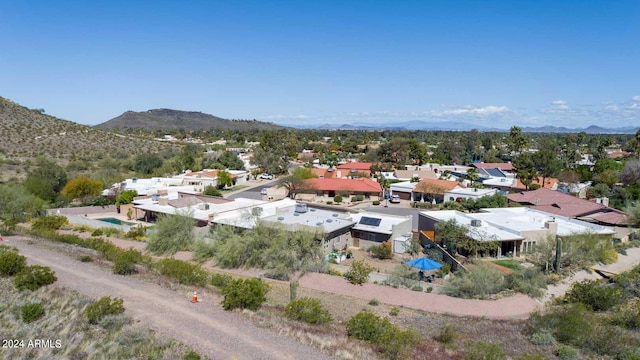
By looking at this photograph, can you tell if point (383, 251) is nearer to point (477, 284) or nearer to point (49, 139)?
point (477, 284)

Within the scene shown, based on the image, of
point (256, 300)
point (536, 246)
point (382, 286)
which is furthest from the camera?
point (536, 246)

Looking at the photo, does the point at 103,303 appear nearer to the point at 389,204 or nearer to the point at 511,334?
the point at 511,334

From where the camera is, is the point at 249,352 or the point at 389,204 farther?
the point at 389,204

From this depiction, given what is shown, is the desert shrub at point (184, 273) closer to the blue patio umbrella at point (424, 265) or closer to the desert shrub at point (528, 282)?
the blue patio umbrella at point (424, 265)

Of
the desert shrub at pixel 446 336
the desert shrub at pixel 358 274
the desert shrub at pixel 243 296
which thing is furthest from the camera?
the desert shrub at pixel 358 274

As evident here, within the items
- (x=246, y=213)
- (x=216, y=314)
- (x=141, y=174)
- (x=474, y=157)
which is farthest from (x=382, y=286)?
(x=474, y=157)

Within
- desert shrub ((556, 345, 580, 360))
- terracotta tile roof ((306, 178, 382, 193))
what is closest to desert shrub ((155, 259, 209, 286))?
desert shrub ((556, 345, 580, 360))

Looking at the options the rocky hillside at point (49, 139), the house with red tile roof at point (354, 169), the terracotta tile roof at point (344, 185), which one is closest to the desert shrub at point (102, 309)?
the terracotta tile roof at point (344, 185)
